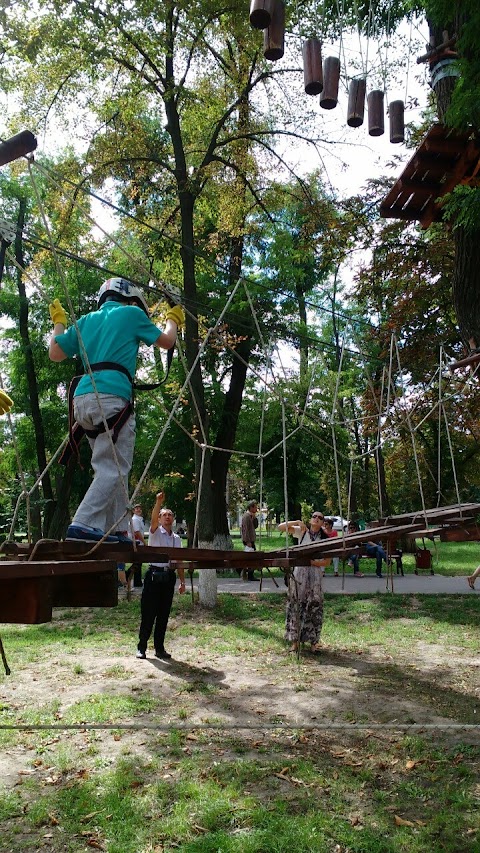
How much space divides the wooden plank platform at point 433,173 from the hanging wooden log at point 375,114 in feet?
1.33

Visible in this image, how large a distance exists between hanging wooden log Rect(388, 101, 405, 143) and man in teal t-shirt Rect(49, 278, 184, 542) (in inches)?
133

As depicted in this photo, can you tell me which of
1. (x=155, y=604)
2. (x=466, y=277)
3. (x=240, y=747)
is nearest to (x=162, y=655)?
(x=155, y=604)

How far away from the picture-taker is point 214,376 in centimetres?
1842

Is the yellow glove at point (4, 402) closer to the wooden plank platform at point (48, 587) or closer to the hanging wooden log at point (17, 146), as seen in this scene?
the wooden plank platform at point (48, 587)

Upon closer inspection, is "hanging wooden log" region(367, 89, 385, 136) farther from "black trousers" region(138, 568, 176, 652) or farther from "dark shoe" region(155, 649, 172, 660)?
"dark shoe" region(155, 649, 172, 660)

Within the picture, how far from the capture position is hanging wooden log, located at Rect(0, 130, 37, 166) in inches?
101

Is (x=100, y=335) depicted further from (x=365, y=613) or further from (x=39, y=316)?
(x=39, y=316)

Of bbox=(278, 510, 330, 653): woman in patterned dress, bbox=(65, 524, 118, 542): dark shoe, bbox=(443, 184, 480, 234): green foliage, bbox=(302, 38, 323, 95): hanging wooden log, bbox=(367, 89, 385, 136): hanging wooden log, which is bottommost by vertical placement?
bbox=(278, 510, 330, 653): woman in patterned dress

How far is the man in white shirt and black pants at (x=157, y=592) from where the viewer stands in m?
6.99

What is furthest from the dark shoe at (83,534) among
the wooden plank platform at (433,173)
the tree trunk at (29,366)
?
the tree trunk at (29,366)


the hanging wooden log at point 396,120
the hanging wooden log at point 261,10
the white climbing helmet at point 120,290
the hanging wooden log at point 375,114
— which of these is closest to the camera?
the white climbing helmet at point 120,290

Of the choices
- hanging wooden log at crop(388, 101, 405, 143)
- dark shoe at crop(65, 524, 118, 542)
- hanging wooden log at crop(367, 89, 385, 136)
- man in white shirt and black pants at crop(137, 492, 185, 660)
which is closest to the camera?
dark shoe at crop(65, 524, 118, 542)

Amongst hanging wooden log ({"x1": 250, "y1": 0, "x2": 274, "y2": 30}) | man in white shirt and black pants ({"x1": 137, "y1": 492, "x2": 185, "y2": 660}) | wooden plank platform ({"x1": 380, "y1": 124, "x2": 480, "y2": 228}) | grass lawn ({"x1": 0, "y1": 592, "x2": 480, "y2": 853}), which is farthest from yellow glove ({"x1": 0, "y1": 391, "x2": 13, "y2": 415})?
wooden plank platform ({"x1": 380, "y1": 124, "x2": 480, "y2": 228})

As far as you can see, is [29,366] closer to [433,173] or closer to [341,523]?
[433,173]
